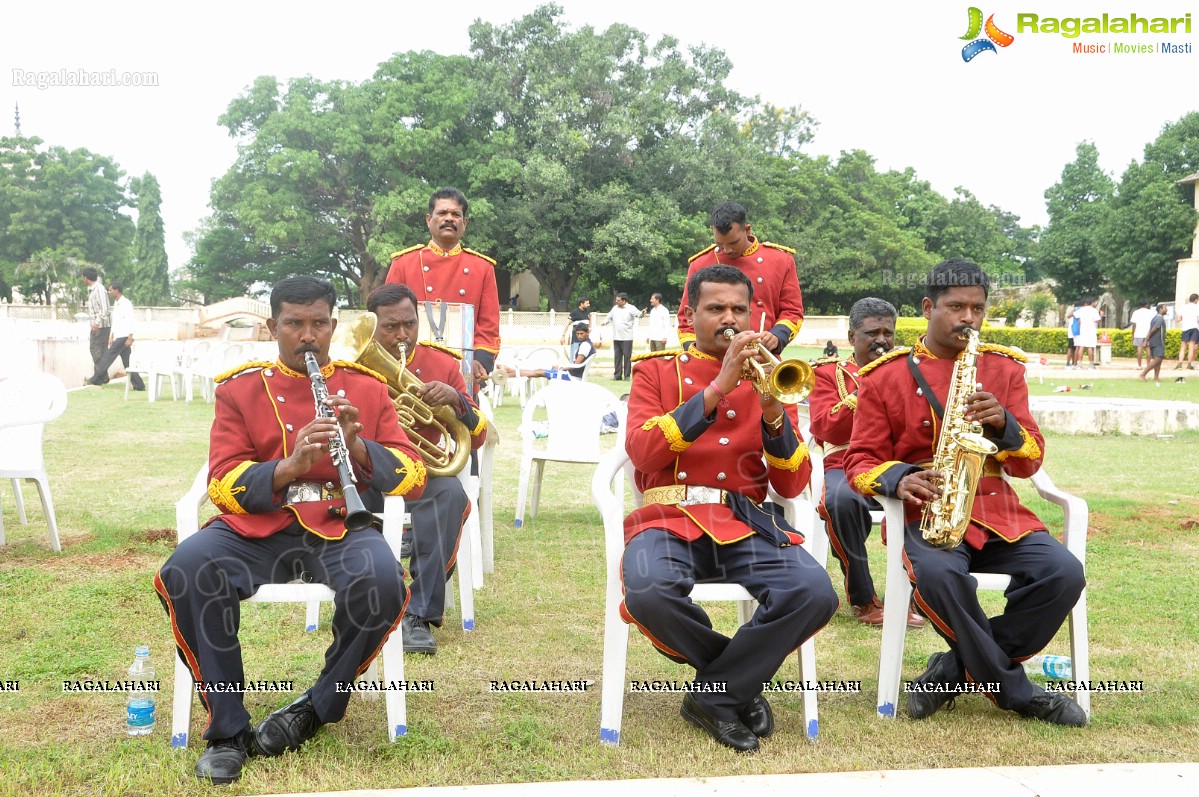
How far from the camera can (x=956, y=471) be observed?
12.8ft

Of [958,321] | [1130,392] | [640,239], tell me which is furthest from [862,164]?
[958,321]

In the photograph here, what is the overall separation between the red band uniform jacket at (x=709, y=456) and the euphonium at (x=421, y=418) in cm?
125

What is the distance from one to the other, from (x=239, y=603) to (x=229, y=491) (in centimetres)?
40

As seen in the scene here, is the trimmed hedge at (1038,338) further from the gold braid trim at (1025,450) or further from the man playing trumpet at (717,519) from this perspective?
the man playing trumpet at (717,519)

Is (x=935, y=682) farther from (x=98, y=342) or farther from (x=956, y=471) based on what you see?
(x=98, y=342)

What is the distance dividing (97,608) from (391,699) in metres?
2.27

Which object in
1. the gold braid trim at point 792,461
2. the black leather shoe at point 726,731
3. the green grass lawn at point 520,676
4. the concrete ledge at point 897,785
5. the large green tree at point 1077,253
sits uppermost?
the large green tree at point 1077,253

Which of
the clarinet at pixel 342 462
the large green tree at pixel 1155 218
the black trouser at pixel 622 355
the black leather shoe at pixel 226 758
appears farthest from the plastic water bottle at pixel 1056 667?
the large green tree at pixel 1155 218

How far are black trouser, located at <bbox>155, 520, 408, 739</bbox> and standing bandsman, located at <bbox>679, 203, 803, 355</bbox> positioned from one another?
2908 mm

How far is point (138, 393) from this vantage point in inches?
684

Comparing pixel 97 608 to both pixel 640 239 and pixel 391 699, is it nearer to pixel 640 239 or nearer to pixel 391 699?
pixel 391 699

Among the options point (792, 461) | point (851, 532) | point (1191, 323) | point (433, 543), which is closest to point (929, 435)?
point (792, 461)

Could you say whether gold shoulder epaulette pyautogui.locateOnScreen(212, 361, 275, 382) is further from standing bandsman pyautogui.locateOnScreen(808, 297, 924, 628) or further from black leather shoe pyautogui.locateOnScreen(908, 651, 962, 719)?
black leather shoe pyautogui.locateOnScreen(908, 651, 962, 719)

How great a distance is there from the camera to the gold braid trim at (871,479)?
403 centimetres
